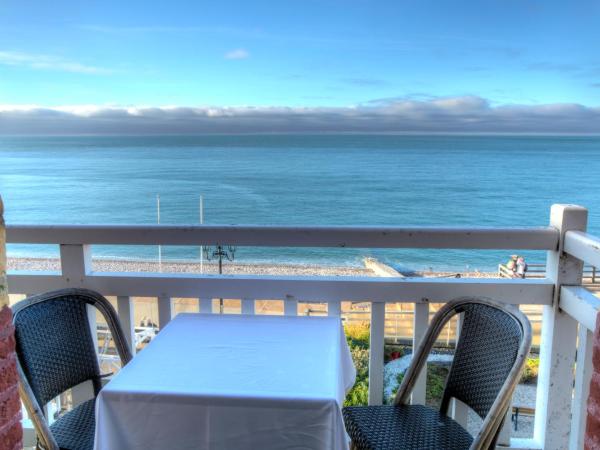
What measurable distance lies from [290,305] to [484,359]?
0.72 meters

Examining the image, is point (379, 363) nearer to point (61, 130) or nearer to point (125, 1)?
point (61, 130)

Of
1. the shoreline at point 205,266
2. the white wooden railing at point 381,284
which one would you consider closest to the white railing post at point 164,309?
the white wooden railing at point 381,284

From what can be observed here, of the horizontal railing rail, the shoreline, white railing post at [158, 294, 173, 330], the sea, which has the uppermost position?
the horizontal railing rail

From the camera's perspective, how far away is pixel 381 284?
1769 mm

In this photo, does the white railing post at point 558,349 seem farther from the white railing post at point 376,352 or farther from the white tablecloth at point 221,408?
the white tablecloth at point 221,408

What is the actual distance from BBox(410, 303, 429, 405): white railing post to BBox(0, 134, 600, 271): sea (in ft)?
65.1

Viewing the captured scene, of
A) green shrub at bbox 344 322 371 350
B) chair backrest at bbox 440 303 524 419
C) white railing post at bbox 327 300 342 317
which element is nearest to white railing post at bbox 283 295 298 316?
white railing post at bbox 327 300 342 317

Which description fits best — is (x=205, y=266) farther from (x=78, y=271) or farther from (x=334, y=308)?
(x=334, y=308)

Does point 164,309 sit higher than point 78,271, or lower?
lower

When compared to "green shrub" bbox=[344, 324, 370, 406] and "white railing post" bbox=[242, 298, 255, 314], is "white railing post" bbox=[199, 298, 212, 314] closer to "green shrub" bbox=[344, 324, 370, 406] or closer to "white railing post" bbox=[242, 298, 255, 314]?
"white railing post" bbox=[242, 298, 255, 314]

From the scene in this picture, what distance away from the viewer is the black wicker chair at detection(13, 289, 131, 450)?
4.87ft

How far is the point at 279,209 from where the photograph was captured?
35.2 meters

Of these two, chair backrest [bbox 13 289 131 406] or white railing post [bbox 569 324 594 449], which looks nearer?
chair backrest [bbox 13 289 131 406]

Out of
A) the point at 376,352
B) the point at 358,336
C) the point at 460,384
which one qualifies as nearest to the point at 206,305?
the point at 376,352
